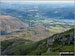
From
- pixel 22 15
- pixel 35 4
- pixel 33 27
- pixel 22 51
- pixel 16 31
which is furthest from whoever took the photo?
pixel 16 31

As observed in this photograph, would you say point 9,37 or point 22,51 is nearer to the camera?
point 22,51

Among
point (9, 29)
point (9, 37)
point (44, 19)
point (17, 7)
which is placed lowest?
point (9, 37)

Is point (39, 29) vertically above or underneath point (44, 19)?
underneath

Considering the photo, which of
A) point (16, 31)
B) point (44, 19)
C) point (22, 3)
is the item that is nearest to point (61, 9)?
point (44, 19)

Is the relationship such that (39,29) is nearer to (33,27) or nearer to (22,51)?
(33,27)

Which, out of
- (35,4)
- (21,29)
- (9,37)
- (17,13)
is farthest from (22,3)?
(9,37)

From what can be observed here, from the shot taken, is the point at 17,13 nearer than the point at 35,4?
No

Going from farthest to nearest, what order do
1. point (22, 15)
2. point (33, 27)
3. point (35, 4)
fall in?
point (33, 27), point (22, 15), point (35, 4)

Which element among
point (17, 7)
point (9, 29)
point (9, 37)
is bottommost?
point (9, 37)

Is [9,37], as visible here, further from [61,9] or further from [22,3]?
[61,9]

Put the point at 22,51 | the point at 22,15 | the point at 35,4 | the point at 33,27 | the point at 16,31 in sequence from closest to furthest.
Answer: the point at 22,51
the point at 35,4
the point at 22,15
the point at 33,27
the point at 16,31
